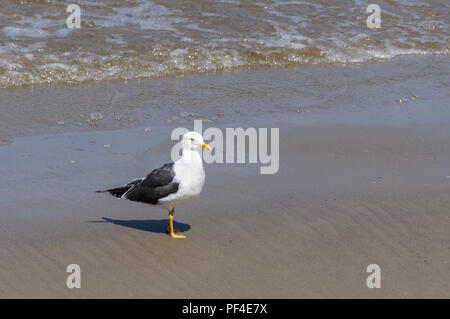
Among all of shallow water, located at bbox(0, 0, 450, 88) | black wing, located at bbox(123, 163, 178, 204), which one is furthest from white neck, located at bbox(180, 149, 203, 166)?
shallow water, located at bbox(0, 0, 450, 88)

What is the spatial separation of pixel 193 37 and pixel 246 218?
6.52m

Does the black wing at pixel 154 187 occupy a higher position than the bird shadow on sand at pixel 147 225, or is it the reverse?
the black wing at pixel 154 187

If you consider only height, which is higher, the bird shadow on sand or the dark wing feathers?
the dark wing feathers

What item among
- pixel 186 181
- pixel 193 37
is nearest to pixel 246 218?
pixel 186 181

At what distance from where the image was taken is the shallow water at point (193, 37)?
383 inches

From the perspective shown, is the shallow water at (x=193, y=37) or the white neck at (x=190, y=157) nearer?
the white neck at (x=190, y=157)

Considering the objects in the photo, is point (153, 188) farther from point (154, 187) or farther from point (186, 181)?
point (186, 181)

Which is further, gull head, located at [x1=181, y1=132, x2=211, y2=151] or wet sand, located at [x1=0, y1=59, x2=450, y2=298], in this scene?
gull head, located at [x1=181, y1=132, x2=211, y2=151]

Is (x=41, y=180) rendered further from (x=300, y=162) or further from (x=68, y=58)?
(x=68, y=58)

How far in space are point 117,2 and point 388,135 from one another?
7.36m

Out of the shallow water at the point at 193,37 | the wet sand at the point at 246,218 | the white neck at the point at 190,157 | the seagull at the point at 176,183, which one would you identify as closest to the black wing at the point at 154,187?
the seagull at the point at 176,183

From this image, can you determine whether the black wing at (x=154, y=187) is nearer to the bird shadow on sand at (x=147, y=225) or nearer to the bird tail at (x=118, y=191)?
the bird tail at (x=118, y=191)

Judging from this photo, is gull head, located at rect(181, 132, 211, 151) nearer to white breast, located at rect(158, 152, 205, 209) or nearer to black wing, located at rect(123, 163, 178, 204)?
white breast, located at rect(158, 152, 205, 209)

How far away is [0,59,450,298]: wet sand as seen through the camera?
4250 mm
